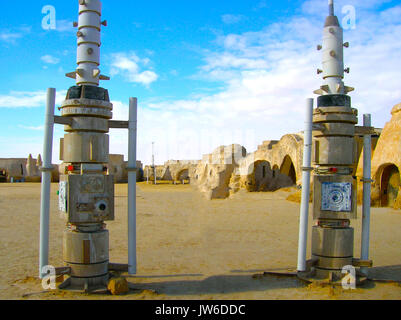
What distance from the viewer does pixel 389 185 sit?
1484 centimetres

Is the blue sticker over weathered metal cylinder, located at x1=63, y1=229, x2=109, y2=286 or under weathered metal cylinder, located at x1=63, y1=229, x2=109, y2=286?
over

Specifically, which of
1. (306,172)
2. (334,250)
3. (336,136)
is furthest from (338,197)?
(336,136)

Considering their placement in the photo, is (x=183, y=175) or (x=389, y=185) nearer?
(x=389, y=185)

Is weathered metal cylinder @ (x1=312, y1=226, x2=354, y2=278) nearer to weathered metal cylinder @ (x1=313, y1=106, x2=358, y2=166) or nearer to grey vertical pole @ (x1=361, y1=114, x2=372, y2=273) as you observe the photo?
grey vertical pole @ (x1=361, y1=114, x2=372, y2=273)

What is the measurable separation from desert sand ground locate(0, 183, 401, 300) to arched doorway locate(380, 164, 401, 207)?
46.8 inches

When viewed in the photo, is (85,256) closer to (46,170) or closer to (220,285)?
(46,170)

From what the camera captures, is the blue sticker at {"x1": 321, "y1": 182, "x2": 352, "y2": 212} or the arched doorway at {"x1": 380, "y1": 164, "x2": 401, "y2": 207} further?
the arched doorway at {"x1": 380, "y1": 164, "x2": 401, "y2": 207}

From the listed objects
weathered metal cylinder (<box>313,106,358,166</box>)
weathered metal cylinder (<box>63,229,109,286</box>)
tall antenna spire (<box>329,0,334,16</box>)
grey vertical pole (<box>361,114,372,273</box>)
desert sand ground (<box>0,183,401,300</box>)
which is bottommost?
desert sand ground (<box>0,183,401,300</box>)

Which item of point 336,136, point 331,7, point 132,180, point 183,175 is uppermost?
point 331,7

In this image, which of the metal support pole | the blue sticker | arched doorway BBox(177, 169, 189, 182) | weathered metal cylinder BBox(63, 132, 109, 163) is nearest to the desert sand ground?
the metal support pole

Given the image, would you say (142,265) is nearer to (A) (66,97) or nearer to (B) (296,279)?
(B) (296,279)

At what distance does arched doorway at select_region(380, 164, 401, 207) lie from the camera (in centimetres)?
1460

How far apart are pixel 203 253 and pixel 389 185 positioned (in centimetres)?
1068

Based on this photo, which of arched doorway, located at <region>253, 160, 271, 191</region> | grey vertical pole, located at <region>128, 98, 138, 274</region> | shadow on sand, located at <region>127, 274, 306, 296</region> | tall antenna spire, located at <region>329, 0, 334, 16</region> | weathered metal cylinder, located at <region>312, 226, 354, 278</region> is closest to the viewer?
shadow on sand, located at <region>127, 274, 306, 296</region>
